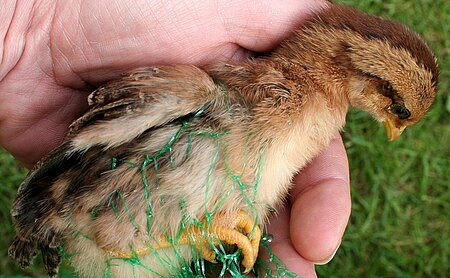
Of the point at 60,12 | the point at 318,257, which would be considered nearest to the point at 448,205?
the point at 318,257

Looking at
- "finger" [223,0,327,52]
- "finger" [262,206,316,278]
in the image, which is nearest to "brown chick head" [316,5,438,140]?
"finger" [223,0,327,52]

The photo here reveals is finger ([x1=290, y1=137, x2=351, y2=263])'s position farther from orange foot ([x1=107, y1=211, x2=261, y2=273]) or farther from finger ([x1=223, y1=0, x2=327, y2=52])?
finger ([x1=223, y1=0, x2=327, y2=52])

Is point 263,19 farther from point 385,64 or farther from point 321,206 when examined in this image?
point 321,206

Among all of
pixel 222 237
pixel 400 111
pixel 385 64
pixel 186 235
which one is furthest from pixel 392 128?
pixel 186 235

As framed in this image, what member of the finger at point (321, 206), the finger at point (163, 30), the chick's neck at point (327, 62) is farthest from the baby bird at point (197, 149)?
the finger at point (163, 30)

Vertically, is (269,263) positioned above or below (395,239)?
A: above

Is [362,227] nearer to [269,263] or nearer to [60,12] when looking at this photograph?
[269,263]
